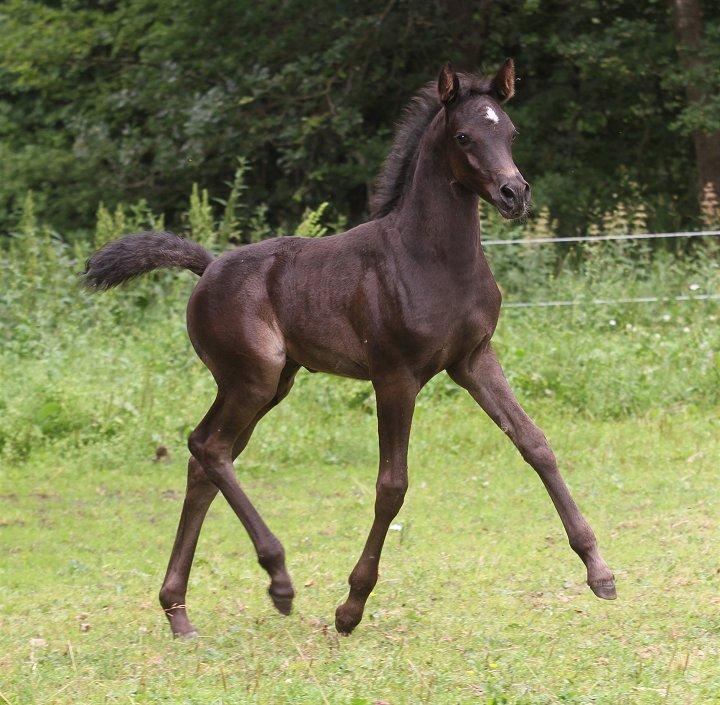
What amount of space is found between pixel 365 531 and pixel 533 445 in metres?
3.02

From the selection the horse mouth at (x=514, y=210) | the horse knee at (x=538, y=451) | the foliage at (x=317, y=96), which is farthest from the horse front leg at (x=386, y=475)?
the foliage at (x=317, y=96)

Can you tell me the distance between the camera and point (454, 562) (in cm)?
737

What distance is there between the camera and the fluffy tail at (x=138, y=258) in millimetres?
6445

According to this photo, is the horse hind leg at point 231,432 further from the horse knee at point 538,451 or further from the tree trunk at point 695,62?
the tree trunk at point 695,62

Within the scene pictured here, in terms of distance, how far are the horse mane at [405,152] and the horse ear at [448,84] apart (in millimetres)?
245

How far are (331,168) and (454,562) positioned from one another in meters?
12.4

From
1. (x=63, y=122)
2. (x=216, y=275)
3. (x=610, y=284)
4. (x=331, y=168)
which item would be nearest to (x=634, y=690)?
(x=216, y=275)

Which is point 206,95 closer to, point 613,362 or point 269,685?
point 613,362

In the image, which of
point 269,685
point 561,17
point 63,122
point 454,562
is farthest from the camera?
point 63,122

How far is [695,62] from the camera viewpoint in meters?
16.8

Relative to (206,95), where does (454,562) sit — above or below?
above

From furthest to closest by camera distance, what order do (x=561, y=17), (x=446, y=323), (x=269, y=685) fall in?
(x=561, y=17) → (x=446, y=323) → (x=269, y=685)

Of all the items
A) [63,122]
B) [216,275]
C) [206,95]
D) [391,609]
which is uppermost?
[216,275]

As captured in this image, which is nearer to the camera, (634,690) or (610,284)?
(634,690)
